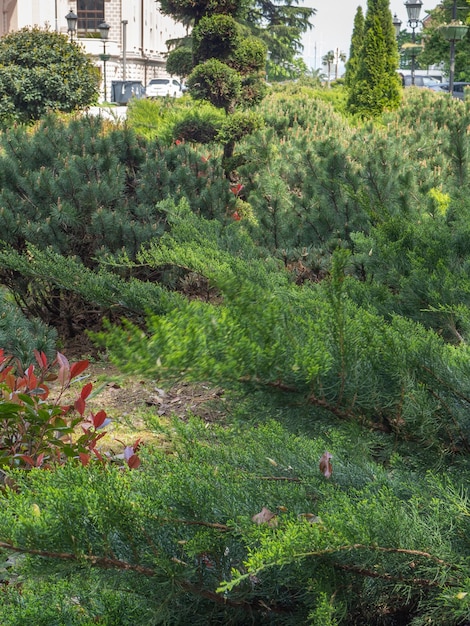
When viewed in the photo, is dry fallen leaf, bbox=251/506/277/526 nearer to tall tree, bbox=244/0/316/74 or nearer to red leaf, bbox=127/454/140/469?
red leaf, bbox=127/454/140/469

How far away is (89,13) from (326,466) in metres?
72.4

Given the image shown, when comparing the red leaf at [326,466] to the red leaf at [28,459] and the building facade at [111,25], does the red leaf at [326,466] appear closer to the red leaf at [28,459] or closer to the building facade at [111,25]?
the red leaf at [28,459]

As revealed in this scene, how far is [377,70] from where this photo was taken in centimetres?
1977

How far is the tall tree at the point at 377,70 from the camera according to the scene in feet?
64.6

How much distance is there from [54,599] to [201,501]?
0.35 metres

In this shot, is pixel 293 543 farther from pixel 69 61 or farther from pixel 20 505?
pixel 69 61

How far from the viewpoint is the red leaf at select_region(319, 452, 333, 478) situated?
1.64 meters

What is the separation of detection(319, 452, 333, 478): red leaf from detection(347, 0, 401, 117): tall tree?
1850cm

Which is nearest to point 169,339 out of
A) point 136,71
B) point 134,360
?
point 134,360

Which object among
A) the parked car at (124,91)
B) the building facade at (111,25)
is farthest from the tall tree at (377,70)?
the building facade at (111,25)

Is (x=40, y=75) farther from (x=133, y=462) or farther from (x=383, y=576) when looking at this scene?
(x=383, y=576)

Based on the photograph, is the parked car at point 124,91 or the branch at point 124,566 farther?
the parked car at point 124,91

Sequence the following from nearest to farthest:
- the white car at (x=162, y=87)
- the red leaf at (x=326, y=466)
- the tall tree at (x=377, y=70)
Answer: the red leaf at (x=326, y=466), the tall tree at (x=377, y=70), the white car at (x=162, y=87)

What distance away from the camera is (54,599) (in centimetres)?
158
